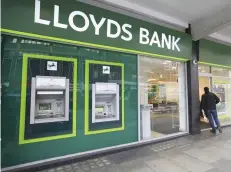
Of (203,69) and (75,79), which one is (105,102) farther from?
(203,69)

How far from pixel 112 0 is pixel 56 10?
4.29 ft

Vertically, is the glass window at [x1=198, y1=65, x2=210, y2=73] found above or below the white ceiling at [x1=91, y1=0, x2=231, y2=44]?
below

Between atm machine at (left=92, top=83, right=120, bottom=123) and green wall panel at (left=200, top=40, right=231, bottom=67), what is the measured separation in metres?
3.23

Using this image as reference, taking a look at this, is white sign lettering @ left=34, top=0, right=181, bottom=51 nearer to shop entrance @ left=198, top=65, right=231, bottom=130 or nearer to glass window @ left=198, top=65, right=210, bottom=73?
glass window @ left=198, top=65, right=210, bottom=73

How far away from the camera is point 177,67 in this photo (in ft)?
15.8

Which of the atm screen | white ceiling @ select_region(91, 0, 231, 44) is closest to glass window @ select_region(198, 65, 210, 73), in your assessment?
white ceiling @ select_region(91, 0, 231, 44)

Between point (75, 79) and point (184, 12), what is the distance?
3.43 meters

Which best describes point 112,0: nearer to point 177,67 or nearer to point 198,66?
point 177,67

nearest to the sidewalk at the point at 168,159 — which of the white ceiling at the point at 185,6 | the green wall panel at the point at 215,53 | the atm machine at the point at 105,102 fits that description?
the atm machine at the point at 105,102

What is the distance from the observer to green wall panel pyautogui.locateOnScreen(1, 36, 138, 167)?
8.20ft

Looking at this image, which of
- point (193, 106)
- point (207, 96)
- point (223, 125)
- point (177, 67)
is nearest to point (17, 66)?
point (177, 67)

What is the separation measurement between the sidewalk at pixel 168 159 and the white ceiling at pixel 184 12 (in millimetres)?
3070

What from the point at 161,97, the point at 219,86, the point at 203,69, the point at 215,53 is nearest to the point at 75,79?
the point at 161,97

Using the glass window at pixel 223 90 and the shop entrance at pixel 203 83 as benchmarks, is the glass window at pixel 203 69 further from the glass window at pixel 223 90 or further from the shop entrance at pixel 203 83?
the glass window at pixel 223 90
